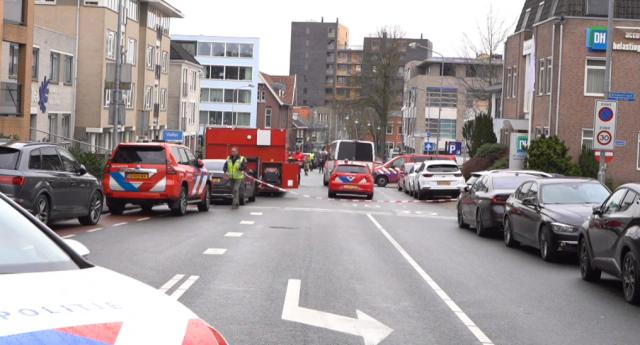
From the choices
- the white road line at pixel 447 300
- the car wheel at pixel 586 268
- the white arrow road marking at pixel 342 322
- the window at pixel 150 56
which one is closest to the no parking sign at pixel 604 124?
the white road line at pixel 447 300

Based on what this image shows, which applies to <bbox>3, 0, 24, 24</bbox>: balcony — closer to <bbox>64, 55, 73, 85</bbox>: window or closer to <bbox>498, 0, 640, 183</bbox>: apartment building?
<bbox>64, 55, 73, 85</bbox>: window

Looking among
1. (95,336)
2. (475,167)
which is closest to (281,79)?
(475,167)

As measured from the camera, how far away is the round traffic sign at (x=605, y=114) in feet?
74.7

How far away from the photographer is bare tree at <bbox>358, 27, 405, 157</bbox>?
304ft

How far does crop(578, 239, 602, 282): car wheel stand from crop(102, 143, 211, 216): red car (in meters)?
11.9

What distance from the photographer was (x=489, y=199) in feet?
69.2

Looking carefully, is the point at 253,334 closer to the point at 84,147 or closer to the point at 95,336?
the point at 95,336

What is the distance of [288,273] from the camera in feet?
42.7

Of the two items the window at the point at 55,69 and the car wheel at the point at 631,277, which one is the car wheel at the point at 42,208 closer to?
the car wheel at the point at 631,277

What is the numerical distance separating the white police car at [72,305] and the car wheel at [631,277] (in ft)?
26.6

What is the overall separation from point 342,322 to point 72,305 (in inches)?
231

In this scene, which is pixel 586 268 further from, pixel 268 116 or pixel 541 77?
pixel 268 116

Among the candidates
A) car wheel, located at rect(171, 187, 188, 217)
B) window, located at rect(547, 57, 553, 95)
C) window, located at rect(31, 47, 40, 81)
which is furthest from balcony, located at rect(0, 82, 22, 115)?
window, located at rect(547, 57, 553, 95)

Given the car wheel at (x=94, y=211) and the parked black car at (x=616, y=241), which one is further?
the car wheel at (x=94, y=211)
